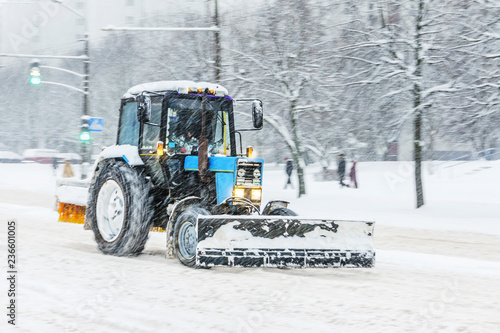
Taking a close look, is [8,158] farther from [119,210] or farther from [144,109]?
[144,109]

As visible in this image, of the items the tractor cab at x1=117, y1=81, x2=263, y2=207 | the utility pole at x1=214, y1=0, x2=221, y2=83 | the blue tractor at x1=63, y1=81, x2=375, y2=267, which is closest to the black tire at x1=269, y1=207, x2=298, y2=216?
the blue tractor at x1=63, y1=81, x2=375, y2=267

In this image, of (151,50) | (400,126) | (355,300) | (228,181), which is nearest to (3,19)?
(151,50)

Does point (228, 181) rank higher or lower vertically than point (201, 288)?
higher

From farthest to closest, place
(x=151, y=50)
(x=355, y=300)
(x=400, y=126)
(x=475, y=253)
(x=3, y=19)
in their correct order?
(x=3, y=19), (x=151, y=50), (x=400, y=126), (x=475, y=253), (x=355, y=300)

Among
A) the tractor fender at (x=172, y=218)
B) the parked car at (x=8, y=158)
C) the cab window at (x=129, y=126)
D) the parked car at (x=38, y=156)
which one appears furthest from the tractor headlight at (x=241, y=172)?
the parked car at (x=8, y=158)

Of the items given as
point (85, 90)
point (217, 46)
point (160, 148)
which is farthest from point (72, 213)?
Result: point (85, 90)

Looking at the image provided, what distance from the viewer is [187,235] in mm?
8078

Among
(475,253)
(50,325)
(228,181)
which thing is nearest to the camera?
(50,325)

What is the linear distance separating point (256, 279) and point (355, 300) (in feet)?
4.59

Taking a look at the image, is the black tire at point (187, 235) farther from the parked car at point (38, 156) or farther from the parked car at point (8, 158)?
the parked car at point (8, 158)

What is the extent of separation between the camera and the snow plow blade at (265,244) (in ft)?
24.6

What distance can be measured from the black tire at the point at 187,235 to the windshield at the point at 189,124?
117cm

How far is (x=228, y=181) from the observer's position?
27.7 ft

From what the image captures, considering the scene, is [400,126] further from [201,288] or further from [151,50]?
[151,50]
